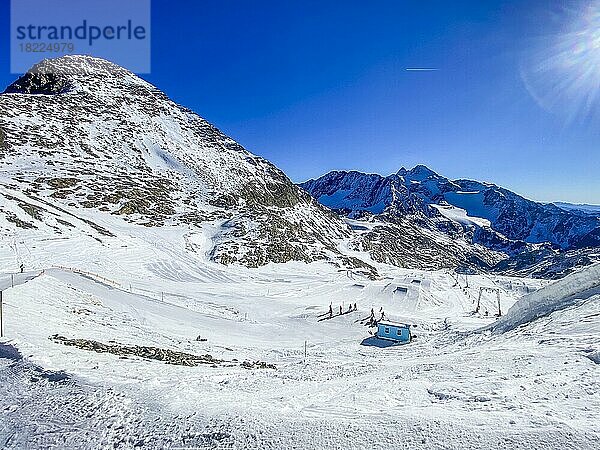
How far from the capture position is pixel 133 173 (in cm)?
9775

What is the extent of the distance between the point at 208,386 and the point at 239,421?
2.78m

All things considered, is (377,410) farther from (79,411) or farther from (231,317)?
(231,317)

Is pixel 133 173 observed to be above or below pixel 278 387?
above

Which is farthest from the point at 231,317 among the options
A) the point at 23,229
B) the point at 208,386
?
the point at 23,229

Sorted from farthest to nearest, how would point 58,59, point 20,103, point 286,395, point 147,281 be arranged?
point 58,59, point 20,103, point 147,281, point 286,395

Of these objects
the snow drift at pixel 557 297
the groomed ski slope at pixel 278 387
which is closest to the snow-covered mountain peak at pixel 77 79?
the groomed ski slope at pixel 278 387

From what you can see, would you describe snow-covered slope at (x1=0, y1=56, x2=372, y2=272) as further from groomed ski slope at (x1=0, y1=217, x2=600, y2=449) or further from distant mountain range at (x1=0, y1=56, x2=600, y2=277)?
groomed ski slope at (x1=0, y1=217, x2=600, y2=449)

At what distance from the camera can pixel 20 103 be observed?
114 metres

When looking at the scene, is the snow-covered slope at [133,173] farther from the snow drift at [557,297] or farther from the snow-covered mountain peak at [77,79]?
the snow drift at [557,297]

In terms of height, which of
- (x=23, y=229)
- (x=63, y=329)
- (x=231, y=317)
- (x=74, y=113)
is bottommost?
(x=231, y=317)

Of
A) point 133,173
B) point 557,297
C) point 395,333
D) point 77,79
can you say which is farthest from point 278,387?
point 77,79

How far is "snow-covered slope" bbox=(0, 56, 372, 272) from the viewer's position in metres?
70.1

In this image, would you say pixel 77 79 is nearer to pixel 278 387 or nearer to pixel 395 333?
pixel 395 333

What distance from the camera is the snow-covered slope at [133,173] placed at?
70062mm
